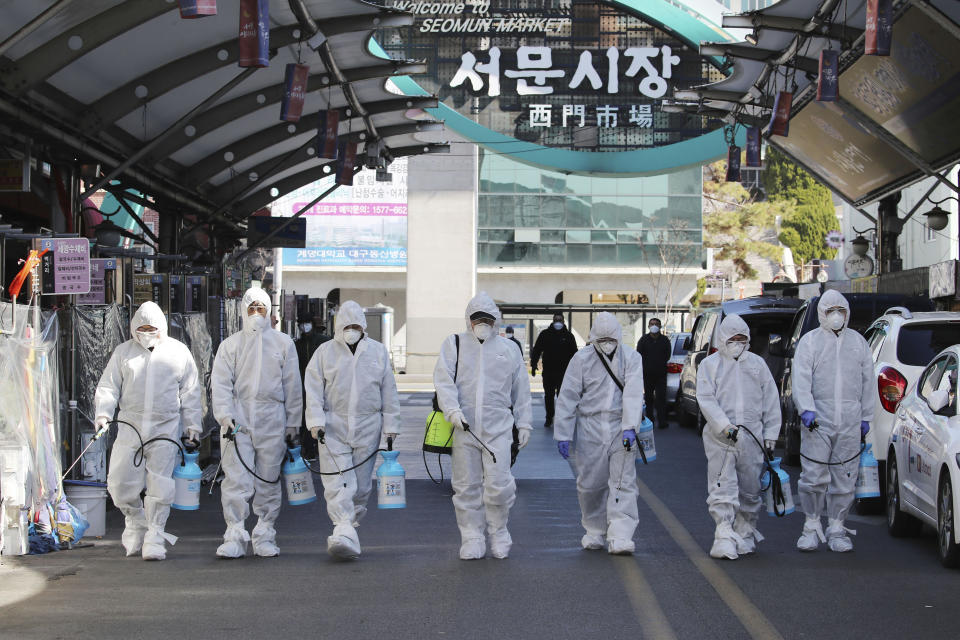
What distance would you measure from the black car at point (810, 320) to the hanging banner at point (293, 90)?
6471mm

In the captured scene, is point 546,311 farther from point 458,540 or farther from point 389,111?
point 458,540

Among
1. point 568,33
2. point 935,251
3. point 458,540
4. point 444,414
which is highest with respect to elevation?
point 568,33

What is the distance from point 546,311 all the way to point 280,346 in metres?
38.2

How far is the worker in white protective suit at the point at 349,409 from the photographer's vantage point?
8.97 m

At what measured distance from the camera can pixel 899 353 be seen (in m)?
11.6

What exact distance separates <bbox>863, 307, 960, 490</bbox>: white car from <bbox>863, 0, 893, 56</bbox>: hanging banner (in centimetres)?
354

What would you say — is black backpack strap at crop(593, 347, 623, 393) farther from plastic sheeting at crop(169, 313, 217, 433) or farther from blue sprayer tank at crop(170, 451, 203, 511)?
plastic sheeting at crop(169, 313, 217, 433)

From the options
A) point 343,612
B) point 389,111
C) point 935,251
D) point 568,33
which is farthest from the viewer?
point 935,251

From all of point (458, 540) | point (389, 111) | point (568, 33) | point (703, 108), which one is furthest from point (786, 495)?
point (568, 33)

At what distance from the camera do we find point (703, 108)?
23.1 m

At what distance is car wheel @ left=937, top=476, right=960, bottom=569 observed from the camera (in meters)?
8.38

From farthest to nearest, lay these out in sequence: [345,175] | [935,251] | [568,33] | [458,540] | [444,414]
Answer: [935,251] < [568,33] < [345,175] < [458,540] < [444,414]

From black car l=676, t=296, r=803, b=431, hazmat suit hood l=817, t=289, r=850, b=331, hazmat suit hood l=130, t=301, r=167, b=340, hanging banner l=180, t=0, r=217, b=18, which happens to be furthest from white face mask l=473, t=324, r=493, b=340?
black car l=676, t=296, r=803, b=431

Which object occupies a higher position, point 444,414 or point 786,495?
Answer: point 444,414
